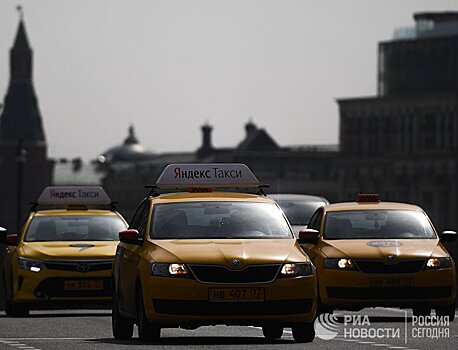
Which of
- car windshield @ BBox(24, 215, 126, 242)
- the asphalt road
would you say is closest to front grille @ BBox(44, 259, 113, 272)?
the asphalt road

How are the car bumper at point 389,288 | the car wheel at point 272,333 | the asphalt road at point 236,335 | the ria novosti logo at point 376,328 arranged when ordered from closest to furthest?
the asphalt road at point 236,335, the car wheel at point 272,333, the ria novosti logo at point 376,328, the car bumper at point 389,288

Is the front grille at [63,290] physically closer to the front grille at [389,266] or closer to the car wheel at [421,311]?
the car wheel at [421,311]

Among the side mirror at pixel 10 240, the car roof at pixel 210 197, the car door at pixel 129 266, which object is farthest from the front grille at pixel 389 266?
the side mirror at pixel 10 240

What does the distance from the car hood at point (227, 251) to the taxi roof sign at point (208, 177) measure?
202 centimetres

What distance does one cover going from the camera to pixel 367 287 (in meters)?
21.3

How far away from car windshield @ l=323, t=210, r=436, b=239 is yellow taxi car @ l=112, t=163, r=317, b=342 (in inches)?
163

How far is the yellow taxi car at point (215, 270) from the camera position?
1688 cm

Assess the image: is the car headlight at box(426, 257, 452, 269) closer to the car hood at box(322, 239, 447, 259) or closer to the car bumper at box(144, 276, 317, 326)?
the car hood at box(322, 239, 447, 259)

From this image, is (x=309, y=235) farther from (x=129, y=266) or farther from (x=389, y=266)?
(x=389, y=266)

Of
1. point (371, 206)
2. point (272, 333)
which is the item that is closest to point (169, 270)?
point (272, 333)

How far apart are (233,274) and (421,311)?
264 inches

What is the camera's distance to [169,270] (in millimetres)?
16984

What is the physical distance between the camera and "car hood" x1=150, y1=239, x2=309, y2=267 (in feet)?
55.6

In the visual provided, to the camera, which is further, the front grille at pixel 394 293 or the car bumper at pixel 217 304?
the front grille at pixel 394 293
